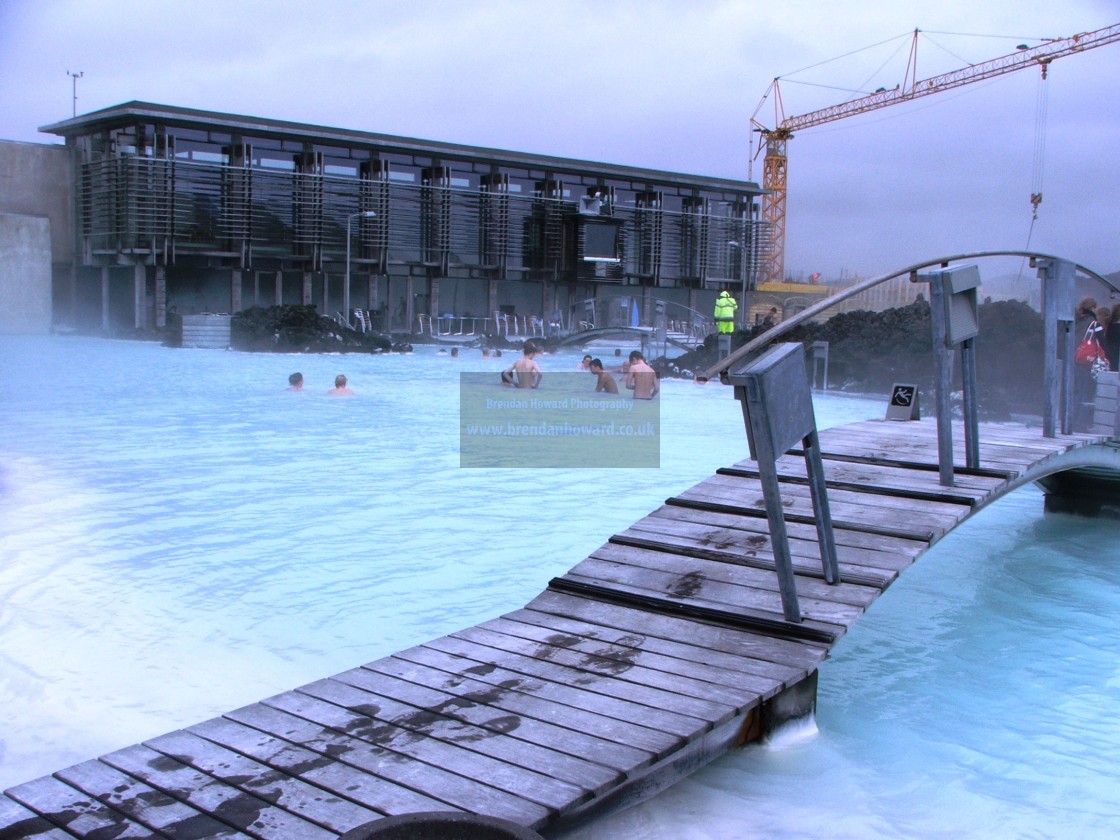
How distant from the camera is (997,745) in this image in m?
3.65

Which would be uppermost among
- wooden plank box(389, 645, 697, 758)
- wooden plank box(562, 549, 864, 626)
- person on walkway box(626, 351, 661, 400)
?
person on walkway box(626, 351, 661, 400)

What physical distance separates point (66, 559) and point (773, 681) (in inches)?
178

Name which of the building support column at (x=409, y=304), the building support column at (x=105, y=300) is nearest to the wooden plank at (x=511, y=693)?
the building support column at (x=409, y=304)

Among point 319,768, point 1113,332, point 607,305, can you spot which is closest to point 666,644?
point 319,768

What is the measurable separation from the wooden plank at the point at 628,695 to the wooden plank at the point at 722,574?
859 millimetres

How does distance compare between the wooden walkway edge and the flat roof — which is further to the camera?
the flat roof

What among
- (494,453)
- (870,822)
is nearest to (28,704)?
(870,822)

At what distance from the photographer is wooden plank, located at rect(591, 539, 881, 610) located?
349 centimetres

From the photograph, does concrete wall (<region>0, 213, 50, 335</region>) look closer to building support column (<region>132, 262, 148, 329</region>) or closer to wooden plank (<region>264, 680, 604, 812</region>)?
building support column (<region>132, 262, 148, 329</region>)

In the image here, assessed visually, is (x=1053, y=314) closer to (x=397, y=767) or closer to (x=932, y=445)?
(x=932, y=445)

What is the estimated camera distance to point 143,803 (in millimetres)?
2141

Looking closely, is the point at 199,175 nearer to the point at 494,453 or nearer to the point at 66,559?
the point at 494,453

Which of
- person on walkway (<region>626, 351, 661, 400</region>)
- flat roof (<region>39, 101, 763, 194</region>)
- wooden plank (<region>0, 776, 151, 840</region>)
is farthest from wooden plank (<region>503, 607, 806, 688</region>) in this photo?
flat roof (<region>39, 101, 763, 194</region>)

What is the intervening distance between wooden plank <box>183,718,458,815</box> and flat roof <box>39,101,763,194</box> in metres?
26.4
